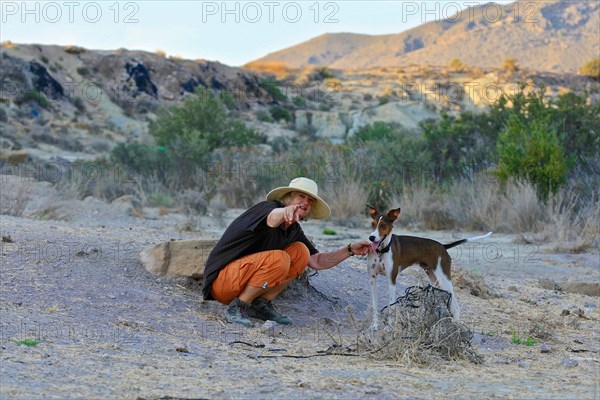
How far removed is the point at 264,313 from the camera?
7848mm

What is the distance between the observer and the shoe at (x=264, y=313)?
780 cm

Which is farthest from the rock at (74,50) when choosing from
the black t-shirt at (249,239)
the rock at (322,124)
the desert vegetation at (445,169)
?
the black t-shirt at (249,239)

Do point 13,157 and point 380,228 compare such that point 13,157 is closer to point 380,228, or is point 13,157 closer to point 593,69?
point 380,228

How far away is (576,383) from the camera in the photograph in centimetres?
586

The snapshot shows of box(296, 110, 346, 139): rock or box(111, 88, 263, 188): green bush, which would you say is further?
box(296, 110, 346, 139): rock

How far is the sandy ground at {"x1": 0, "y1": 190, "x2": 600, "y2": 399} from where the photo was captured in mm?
5312

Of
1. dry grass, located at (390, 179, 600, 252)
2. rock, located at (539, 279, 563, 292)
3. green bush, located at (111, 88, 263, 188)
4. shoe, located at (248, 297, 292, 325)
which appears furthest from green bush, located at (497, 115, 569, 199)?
shoe, located at (248, 297, 292, 325)

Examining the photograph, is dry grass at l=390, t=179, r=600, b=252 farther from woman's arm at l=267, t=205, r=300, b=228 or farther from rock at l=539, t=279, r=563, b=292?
woman's arm at l=267, t=205, r=300, b=228

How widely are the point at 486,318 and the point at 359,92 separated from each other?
56030 millimetres

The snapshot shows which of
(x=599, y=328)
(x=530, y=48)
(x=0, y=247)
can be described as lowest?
(x=599, y=328)

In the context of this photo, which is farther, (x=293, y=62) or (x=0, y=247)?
(x=293, y=62)

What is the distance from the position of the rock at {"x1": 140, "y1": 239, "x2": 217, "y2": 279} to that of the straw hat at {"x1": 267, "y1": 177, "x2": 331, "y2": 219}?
3.87ft

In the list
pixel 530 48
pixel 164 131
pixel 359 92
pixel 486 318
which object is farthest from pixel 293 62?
pixel 486 318

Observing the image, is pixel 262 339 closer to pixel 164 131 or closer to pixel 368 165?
pixel 368 165
